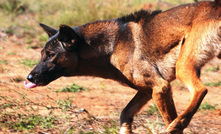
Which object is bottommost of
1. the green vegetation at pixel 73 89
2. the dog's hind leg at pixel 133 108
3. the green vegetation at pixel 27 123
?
the green vegetation at pixel 73 89

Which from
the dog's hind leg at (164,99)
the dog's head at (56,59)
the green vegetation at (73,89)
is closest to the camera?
the dog's hind leg at (164,99)

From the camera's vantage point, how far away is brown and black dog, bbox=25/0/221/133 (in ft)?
11.6

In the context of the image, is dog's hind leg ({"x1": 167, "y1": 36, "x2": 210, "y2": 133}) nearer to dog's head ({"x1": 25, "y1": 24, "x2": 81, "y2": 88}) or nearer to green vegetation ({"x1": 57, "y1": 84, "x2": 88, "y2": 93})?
dog's head ({"x1": 25, "y1": 24, "x2": 81, "y2": 88})

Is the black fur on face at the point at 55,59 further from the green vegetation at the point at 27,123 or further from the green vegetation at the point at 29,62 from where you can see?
the green vegetation at the point at 29,62

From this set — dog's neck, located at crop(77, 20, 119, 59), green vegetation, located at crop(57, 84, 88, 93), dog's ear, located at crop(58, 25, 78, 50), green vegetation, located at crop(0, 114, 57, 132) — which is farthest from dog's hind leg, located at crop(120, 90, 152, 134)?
green vegetation, located at crop(57, 84, 88, 93)

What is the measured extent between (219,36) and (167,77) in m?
0.84

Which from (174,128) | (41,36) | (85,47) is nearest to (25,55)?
(41,36)

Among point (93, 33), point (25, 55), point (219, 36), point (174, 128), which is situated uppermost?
point (219, 36)

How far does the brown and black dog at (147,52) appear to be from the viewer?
353 cm

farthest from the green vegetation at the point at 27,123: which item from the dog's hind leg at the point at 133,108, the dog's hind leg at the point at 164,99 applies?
the dog's hind leg at the point at 164,99

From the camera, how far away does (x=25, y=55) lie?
8883 millimetres

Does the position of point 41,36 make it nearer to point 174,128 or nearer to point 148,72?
point 148,72

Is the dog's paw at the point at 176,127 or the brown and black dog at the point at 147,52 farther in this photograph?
the brown and black dog at the point at 147,52

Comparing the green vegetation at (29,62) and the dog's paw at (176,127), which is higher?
the dog's paw at (176,127)
